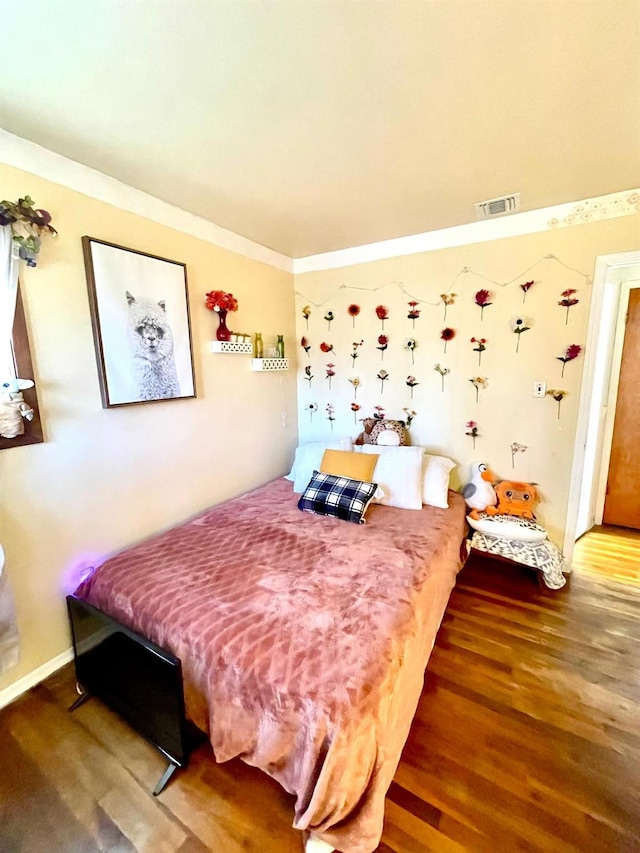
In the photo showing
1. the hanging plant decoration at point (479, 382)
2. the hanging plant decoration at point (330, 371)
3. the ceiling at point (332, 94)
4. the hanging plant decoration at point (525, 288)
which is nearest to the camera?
the ceiling at point (332, 94)

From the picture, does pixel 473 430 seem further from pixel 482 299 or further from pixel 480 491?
pixel 482 299

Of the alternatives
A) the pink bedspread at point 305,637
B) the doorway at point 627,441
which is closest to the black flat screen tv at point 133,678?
the pink bedspread at point 305,637

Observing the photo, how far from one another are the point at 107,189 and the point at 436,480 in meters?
2.54

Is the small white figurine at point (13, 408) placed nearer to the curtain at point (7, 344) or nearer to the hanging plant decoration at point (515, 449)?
the curtain at point (7, 344)

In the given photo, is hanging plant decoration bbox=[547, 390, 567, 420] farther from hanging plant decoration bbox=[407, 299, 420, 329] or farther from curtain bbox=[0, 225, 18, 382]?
curtain bbox=[0, 225, 18, 382]

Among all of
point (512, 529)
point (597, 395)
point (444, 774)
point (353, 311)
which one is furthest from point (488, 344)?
point (444, 774)

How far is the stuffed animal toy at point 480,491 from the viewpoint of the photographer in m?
2.48

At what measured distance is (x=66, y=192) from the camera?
164cm

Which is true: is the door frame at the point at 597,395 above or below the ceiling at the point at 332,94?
below

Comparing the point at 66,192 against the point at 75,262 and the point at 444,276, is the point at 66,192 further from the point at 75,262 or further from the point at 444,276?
the point at 444,276

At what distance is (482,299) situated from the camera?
246cm

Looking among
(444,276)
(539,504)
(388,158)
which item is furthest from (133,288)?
(539,504)

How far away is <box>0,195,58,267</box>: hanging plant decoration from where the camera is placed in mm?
1427

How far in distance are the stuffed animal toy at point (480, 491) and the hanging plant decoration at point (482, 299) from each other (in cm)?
111
